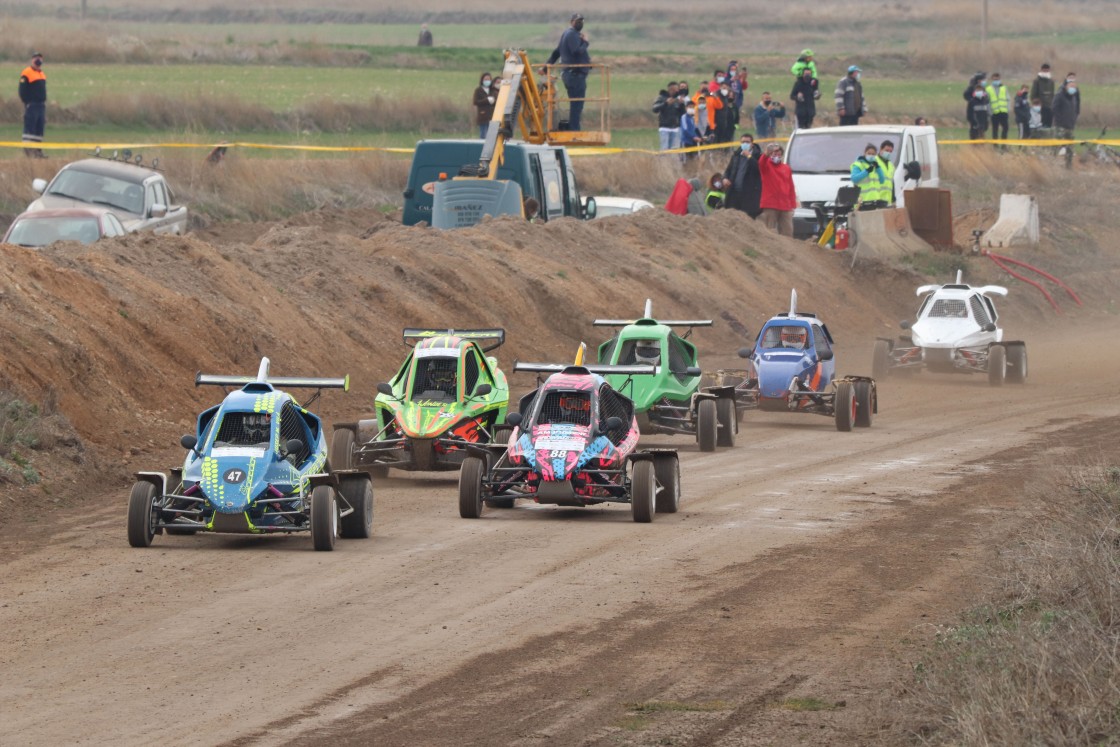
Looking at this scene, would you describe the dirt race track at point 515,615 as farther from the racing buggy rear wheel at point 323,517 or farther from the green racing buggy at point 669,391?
the green racing buggy at point 669,391

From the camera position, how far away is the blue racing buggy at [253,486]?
1536 cm

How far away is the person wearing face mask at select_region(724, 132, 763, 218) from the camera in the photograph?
37906 mm

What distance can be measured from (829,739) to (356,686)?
118 inches

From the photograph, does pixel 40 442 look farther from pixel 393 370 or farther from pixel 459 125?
pixel 459 125

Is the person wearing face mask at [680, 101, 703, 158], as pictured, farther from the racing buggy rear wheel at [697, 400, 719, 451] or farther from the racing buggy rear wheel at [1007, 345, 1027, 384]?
the racing buggy rear wheel at [697, 400, 719, 451]

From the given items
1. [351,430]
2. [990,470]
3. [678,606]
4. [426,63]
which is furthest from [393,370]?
[426,63]

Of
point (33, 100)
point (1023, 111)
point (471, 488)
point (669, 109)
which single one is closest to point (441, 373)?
point (471, 488)

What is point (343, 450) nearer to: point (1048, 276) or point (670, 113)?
point (1048, 276)

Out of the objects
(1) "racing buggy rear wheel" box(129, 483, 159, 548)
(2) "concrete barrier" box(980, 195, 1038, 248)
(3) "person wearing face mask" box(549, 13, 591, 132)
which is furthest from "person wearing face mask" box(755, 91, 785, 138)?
(1) "racing buggy rear wheel" box(129, 483, 159, 548)

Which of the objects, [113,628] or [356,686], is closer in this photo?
[356,686]

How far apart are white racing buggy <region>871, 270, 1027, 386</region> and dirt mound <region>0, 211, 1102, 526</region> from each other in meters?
1.68

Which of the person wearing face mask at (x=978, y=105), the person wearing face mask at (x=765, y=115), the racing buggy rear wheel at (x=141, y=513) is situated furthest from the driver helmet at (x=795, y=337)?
the person wearing face mask at (x=978, y=105)

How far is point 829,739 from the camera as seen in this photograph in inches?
392

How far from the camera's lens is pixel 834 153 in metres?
38.9
